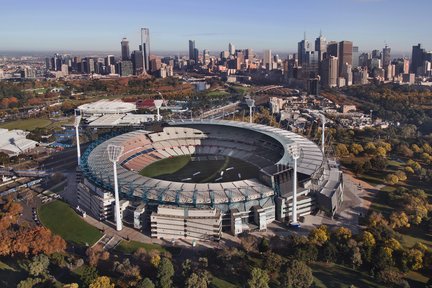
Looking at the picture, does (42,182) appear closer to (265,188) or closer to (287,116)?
(265,188)

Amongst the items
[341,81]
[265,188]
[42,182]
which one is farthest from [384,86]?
[42,182]

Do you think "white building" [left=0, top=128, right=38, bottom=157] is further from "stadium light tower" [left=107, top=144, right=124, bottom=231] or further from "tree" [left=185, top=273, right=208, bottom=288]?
"tree" [left=185, top=273, right=208, bottom=288]

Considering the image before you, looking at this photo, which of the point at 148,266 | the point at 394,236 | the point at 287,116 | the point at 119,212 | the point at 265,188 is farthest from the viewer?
the point at 287,116

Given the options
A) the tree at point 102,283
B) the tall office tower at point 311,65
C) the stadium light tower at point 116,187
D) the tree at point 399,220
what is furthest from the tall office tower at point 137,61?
the tree at point 102,283

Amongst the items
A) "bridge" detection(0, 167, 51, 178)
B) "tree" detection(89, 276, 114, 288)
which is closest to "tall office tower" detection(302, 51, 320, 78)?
"bridge" detection(0, 167, 51, 178)

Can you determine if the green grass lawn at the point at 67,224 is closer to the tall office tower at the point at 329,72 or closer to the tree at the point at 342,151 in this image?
the tree at the point at 342,151

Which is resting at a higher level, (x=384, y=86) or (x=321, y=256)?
(x=384, y=86)
